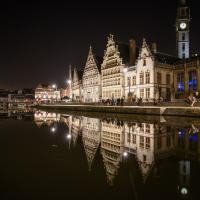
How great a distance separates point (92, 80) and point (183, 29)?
3020 cm

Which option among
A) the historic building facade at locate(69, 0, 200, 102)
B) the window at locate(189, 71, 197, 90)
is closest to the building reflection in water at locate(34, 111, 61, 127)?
the historic building facade at locate(69, 0, 200, 102)

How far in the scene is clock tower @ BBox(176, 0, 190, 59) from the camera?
60500mm

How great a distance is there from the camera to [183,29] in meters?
61.5

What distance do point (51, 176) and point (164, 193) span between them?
107 inches

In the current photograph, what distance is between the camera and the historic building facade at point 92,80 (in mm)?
62219

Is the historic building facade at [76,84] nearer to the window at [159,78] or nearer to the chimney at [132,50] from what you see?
the chimney at [132,50]

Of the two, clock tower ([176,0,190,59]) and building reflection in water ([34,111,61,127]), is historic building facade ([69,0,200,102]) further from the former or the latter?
building reflection in water ([34,111,61,127])

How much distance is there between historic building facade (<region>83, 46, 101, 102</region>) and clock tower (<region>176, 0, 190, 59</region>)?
79.9 feet

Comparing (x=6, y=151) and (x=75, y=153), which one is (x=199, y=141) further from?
(x=6, y=151)

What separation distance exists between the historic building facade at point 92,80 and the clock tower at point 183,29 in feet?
79.9

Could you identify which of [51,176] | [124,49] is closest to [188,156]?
[51,176]

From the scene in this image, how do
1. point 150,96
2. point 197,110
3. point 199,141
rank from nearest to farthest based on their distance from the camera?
point 199,141
point 197,110
point 150,96

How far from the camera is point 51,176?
5.35 metres

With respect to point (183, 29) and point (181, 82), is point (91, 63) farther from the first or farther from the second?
point (181, 82)
